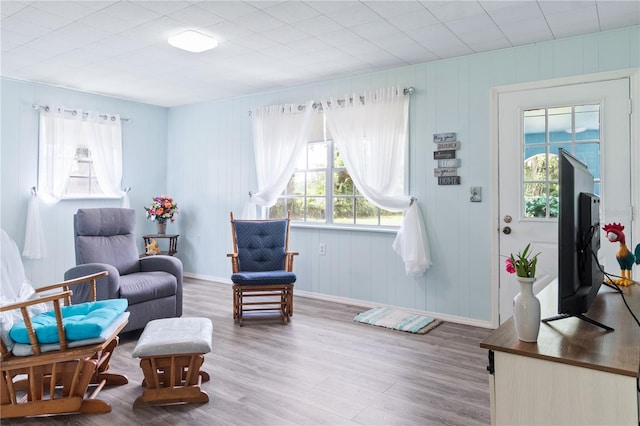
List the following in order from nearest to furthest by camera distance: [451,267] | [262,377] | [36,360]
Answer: [36,360] < [262,377] < [451,267]

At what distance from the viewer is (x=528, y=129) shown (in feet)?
11.8

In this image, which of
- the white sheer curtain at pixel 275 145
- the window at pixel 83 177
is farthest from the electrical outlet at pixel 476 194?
the window at pixel 83 177

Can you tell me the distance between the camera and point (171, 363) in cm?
239

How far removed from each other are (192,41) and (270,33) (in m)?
0.64

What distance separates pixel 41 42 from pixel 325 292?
356cm

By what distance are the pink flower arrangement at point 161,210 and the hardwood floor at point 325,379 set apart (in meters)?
2.22

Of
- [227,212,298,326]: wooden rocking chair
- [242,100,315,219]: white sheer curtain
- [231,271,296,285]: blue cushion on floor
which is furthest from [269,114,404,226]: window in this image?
[231,271,296,285]: blue cushion on floor

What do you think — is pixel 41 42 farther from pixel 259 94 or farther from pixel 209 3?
pixel 259 94

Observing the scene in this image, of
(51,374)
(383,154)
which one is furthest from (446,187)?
(51,374)

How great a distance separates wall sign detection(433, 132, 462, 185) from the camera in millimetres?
3941

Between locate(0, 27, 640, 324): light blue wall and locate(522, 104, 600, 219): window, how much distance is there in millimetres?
299

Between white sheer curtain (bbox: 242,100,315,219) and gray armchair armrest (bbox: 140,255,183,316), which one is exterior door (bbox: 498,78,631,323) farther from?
gray armchair armrest (bbox: 140,255,183,316)

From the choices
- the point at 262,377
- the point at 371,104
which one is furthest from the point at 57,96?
the point at 262,377

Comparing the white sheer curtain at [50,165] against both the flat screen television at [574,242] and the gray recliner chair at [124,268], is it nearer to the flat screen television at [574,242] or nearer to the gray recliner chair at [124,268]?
the gray recliner chair at [124,268]
